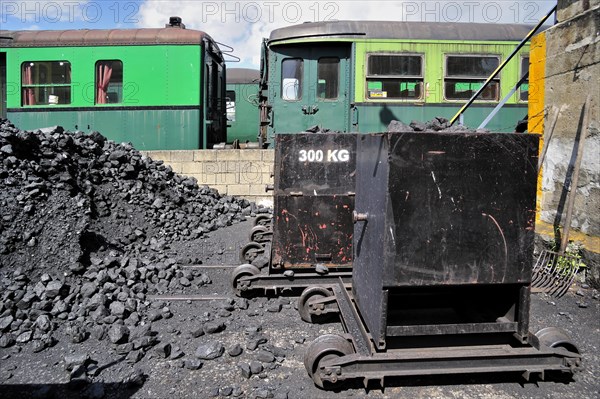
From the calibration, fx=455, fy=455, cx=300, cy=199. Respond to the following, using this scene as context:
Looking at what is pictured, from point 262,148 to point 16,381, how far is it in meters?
8.05

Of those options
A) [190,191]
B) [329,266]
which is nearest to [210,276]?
[329,266]

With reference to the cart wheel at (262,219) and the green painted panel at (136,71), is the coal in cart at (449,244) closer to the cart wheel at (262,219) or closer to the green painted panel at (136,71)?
the cart wheel at (262,219)

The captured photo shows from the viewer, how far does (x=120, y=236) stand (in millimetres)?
7098

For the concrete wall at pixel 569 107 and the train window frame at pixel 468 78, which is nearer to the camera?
the concrete wall at pixel 569 107

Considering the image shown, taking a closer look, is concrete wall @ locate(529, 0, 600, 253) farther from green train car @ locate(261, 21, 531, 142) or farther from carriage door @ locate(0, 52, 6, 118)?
carriage door @ locate(0, 52, 6, 118)

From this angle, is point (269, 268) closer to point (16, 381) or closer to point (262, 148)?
point (16, 381)

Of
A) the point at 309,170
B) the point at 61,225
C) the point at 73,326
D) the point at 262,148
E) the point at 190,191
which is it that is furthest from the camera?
the point at 262,148

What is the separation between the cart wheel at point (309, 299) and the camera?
179 inches

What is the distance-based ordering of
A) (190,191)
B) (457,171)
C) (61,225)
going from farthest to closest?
(190,191)
(61,225)
(457,171)

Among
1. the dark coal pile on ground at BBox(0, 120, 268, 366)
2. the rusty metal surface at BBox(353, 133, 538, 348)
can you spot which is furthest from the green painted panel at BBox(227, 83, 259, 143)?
the rusty metal surface at BBox(353, 133, 538, 348)

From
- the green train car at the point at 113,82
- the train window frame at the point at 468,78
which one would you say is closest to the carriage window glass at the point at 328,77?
the train window frame at the point at 468,78

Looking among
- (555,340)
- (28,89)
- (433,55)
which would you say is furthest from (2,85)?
(555,340)

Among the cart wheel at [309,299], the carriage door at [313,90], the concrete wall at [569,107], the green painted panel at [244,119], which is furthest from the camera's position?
the green painted panel at [244,119]

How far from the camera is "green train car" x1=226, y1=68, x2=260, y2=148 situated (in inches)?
626
